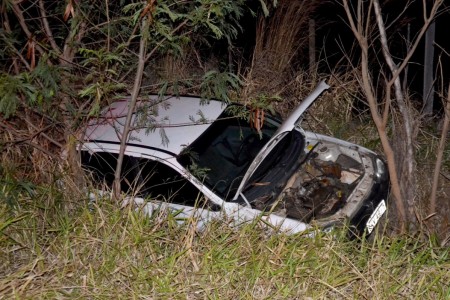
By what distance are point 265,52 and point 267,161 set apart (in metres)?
3.32

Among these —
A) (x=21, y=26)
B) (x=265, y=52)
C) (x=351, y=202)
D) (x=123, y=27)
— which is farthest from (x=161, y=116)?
(x=265, y=52)

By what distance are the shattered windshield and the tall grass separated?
78cm

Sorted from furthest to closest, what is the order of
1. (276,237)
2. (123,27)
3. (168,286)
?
1. (123,27)
2. (276,237)
3. (168,286)

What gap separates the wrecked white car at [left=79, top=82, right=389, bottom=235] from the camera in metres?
5.53

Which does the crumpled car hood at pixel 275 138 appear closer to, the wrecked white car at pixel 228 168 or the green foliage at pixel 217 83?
the wrecked white car at pixel 228 168

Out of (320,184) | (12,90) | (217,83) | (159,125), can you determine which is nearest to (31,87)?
(12,90)

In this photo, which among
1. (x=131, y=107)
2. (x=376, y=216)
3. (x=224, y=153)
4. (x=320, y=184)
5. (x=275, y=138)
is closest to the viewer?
(x=131, y=107)

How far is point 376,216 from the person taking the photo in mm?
5758

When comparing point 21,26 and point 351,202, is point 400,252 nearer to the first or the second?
point 351,202

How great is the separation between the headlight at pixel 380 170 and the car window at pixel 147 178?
1.72m

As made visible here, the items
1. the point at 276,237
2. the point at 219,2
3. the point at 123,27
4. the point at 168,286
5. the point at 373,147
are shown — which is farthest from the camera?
the point at 373,147

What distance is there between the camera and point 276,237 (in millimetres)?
4738

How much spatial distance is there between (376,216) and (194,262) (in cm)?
205

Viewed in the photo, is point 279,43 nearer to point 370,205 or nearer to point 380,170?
point 380,170
